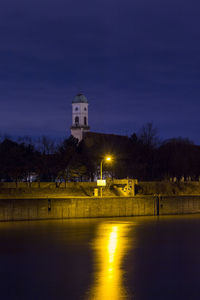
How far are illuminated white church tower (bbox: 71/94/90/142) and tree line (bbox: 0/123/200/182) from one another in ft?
23.6

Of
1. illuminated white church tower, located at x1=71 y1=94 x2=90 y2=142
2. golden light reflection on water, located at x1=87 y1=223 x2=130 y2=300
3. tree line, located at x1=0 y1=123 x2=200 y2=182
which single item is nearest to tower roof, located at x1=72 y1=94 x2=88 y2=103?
illuminated white church tower, located at x1=71 y1=94 x2=90 y2=142

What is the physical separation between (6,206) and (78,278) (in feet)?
83.0

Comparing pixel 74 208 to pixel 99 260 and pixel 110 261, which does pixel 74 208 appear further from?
pixel 110 261

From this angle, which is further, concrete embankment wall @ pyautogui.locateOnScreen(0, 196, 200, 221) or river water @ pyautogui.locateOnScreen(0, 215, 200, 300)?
concrete embankment wall @ pyautogui.locateOnScreen(0, 196, 200, 221)

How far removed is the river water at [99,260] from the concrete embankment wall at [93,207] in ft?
6.03

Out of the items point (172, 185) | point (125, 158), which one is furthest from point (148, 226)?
point (125, 158)

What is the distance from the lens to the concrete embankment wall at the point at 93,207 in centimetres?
5212

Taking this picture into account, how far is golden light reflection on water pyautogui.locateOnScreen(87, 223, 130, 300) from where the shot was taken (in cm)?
2405

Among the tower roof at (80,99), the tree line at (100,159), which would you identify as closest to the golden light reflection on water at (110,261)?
the tree line at (100,159)

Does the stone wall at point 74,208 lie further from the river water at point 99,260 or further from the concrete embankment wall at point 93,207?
the river water at point 99,260

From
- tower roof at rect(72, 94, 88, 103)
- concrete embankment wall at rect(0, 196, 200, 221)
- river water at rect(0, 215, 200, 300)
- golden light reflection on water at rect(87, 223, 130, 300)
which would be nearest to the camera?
golden light reflection on water at rect(87, 223, 130, 300)

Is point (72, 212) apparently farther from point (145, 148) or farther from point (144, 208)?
point (145, 148)

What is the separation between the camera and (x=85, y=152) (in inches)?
3654

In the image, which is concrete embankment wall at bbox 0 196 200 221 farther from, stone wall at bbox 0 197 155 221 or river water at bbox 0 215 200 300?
river water at bbox 0 215 200 300
